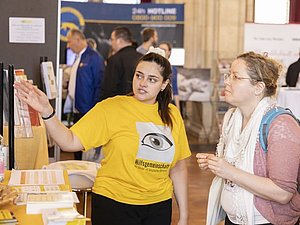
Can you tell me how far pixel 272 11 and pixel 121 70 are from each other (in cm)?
533

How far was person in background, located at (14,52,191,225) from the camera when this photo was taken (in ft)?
9.50

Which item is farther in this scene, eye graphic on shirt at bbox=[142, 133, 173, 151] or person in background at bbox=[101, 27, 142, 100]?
person in background at bbox=[101, 27, 142, 100]

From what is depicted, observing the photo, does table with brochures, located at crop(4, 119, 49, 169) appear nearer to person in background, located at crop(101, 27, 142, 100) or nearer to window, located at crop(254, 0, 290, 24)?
person in background, located at crop(101, 27, 142, 100)

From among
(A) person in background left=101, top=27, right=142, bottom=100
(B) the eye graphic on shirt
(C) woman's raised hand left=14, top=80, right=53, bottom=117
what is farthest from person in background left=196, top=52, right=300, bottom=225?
(A) person in background left=101, top=27, right=142, bottom=100

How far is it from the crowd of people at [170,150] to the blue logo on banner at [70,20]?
22.8 ft

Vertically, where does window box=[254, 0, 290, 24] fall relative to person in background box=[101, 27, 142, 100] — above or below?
above

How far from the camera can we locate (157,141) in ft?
9.65

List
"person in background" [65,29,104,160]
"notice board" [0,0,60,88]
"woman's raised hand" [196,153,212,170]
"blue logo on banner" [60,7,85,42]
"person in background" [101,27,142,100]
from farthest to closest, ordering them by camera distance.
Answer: "blue logo on banner" [60,7,85,42] → "person in background" [65,29,104,160] → "person in background" [101,27,142,100] → "notice board" [0,0,60,88] → "woman's raised hand" [196,153,212,170]

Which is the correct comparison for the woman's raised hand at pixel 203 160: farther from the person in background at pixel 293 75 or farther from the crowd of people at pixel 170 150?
the person in background at pixel 293 75

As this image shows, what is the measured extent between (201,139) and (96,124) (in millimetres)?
7545

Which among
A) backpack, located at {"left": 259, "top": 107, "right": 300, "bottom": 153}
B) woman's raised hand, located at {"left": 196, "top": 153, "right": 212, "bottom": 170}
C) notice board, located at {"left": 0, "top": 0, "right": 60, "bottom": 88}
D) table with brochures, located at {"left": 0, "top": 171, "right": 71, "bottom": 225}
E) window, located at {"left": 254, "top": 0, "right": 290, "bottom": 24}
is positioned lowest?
table with brochures, located at {"left": 0, "top": 171, "right": 71, "bottom": 225}

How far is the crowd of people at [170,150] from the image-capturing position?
98.2 inches

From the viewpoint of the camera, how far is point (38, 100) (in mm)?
2484

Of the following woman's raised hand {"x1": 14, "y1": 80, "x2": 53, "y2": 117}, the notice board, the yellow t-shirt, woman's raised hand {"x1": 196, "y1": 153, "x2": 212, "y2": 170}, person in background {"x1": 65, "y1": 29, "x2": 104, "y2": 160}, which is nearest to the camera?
woman's raised hand {"x1": 14, "y1": 80, "x2": 53, "y2": 117}
